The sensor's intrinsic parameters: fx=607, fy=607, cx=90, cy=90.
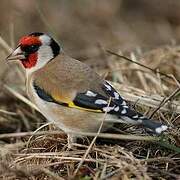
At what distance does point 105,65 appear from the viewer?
18.9ft

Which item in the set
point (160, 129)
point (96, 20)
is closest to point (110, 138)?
point (160, 129)

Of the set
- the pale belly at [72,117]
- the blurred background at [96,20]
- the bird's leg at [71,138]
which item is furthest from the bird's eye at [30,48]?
the blurred background at [96,20]

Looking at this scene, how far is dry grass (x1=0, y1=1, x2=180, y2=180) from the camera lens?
3420 millimetres

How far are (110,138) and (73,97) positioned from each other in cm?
37

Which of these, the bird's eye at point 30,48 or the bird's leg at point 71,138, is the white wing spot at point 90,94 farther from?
the bird's eye at point 30,48

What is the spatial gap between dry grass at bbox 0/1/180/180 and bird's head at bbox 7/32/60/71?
1.35 feet

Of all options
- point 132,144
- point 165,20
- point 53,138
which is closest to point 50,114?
point 53,138

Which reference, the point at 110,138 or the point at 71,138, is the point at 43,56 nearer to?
the point at 71,138

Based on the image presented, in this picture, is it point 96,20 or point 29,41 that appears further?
point 96,20

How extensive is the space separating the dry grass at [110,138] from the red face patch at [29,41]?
51 centimetres

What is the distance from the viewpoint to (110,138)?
388 centimetres

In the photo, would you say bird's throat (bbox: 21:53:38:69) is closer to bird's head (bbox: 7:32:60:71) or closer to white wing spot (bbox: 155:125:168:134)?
bird's head (bbox: 7:32:60:71)

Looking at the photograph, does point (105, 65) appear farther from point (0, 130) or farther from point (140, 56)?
point (0, 130)

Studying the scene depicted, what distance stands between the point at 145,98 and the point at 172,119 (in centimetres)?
37
